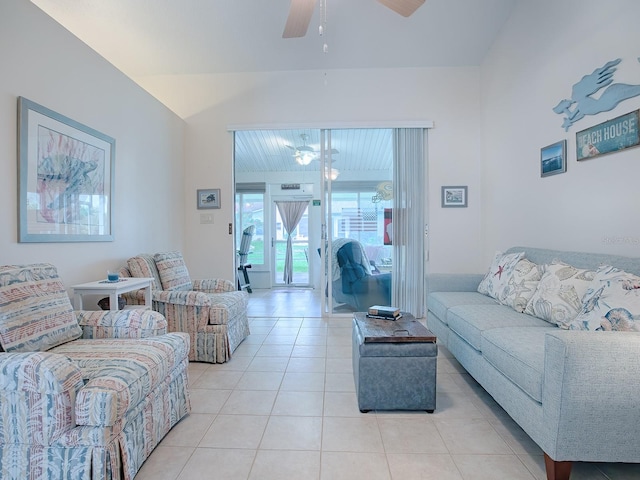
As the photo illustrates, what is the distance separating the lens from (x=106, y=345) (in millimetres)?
1724

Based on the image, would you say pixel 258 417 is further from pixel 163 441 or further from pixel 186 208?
pixel 186 208

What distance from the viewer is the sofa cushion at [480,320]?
6.61 feet

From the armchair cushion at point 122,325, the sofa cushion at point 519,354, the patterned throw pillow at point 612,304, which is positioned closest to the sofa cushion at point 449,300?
the sofa cushion at point 519,354

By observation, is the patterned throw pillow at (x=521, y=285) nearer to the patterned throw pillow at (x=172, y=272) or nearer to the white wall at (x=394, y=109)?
the white wall at (x=394, y=109)

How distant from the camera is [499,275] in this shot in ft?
9.04

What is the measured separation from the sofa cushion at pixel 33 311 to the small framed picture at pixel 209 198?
7.82 ft

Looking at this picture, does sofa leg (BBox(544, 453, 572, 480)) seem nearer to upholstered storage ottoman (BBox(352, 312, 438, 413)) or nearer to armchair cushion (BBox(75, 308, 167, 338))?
upholstered storage ottoman (BBox(352, 312, 438, 413))

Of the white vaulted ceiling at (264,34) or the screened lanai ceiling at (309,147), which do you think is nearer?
the white vaulted ceiling at (264,34)

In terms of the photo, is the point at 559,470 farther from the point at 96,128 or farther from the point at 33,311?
the point at 96,128

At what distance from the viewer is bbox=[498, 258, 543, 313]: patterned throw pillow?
2.32 m

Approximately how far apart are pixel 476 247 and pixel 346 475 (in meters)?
3.34

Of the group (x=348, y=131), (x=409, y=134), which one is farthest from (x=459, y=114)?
(x=348, y=131)

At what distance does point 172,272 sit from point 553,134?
3557 millimetres

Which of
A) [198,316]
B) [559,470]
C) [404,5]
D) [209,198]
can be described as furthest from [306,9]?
[559,470]
